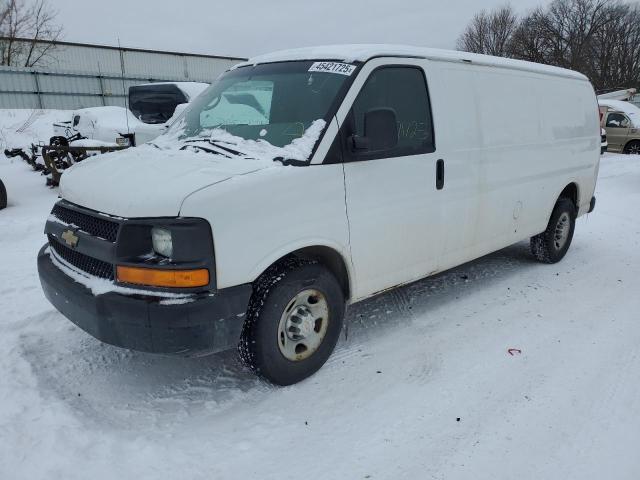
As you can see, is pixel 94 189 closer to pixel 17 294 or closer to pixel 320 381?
pixel 320 381

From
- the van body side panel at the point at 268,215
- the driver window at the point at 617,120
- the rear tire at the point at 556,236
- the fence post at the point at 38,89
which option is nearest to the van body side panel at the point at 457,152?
the van body side panel at the point at 268,215

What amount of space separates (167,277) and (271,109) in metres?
1.49

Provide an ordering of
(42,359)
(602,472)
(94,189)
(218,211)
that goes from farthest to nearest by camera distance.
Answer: (42,359), (94,189), (218,211), (602,472)

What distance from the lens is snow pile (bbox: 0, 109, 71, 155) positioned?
19078 millimetres

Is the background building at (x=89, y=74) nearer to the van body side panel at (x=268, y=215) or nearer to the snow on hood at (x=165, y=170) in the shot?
the snow on hood at (x=165, y=170)

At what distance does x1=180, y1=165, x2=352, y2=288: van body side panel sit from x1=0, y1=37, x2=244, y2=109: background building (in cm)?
1671

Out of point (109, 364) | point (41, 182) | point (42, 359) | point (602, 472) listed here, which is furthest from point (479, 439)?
point (41, 182)

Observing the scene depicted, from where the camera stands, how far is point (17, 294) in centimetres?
477

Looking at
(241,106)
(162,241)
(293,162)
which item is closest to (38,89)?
(241,106)

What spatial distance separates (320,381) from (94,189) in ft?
6.15

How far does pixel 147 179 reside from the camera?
9.64 ft

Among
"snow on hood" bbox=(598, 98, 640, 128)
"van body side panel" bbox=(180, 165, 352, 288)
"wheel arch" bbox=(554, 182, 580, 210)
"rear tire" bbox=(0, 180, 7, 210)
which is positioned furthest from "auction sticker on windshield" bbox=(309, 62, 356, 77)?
"snow on hood" bbox=(598, 98, 640, 128)

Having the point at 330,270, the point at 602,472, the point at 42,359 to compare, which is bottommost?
the point at 602,472

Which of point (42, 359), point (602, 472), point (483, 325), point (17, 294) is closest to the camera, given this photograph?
point (602, 472)
